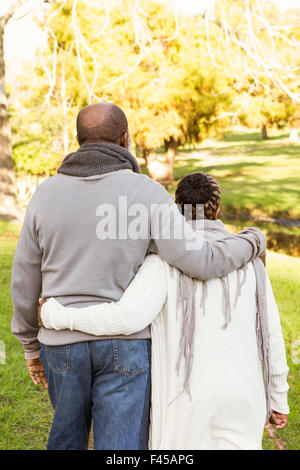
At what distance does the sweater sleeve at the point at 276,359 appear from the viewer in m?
1.92

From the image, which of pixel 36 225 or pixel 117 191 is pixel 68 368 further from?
pixel 117 191

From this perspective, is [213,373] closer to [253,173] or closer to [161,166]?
[161,166]

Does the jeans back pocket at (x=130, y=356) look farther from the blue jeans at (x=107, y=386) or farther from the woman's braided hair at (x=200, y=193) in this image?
the woman's braided hair at (x=200, y=193)

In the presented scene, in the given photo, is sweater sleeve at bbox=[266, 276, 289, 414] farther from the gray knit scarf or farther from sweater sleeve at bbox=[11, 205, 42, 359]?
sweater sleeve at bbox=[11, 205, 42, 359]

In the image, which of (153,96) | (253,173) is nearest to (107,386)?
(153,96)

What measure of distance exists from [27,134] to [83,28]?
3.34 metres

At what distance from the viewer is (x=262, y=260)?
196 centimetres

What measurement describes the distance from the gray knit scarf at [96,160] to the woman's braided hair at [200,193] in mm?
348

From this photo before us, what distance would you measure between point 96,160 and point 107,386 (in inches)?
30.8

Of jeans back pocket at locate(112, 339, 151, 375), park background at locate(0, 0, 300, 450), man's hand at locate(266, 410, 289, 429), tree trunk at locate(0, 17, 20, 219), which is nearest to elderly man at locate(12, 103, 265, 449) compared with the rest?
jeans back pocket at locate(112, 339, 151, 375)

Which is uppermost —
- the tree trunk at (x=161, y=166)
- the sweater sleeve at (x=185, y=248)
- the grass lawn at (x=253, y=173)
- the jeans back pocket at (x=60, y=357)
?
the sweater sleeve at (x=185, y=248)

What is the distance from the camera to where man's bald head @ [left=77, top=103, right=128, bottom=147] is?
1764mm

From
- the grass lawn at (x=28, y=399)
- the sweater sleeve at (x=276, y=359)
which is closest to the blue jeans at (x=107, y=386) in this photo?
the sweater sleeve at (x=276, y=359)
